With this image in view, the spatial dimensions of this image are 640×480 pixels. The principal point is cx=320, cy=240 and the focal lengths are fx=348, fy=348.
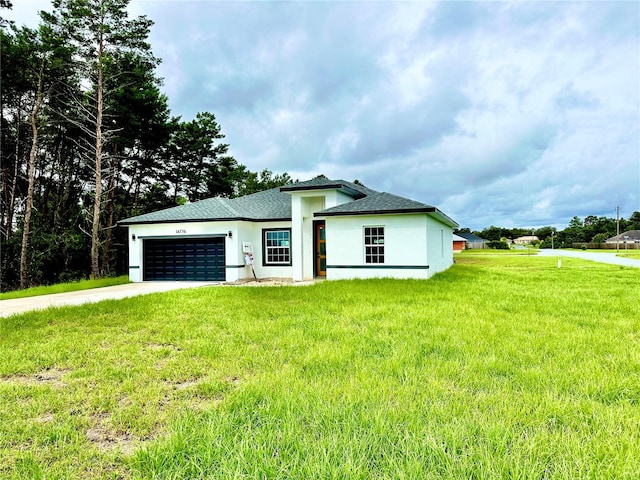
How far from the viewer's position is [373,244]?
45.6 ft

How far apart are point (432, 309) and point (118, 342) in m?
6.20

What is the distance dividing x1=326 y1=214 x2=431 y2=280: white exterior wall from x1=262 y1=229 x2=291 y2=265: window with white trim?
110 inches

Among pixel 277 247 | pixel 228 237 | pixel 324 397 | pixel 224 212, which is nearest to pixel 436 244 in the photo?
pixel 277 247

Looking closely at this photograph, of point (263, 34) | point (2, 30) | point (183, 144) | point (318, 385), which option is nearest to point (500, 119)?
point (263, 34)

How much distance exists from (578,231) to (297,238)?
82.3 meters

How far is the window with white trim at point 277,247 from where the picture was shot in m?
16.3

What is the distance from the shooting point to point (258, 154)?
31297 mm

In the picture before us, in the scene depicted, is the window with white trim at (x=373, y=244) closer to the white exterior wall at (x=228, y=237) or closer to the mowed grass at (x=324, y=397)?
the white exterior wall at (x=228, y=237)

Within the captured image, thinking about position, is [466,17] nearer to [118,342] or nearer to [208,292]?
[208,292]

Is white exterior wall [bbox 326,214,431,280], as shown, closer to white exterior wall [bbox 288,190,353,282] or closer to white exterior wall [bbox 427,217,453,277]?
white exterior wall [bbox 427,217,453,277]

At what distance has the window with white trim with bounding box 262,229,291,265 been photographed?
53.6 feet

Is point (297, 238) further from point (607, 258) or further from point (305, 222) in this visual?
point (607, 258)

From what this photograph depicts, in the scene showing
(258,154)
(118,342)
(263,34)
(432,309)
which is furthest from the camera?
(258,154)

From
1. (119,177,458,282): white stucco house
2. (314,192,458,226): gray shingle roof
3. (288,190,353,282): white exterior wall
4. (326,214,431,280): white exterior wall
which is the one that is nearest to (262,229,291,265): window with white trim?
(119,177,458,282): white stucco house
